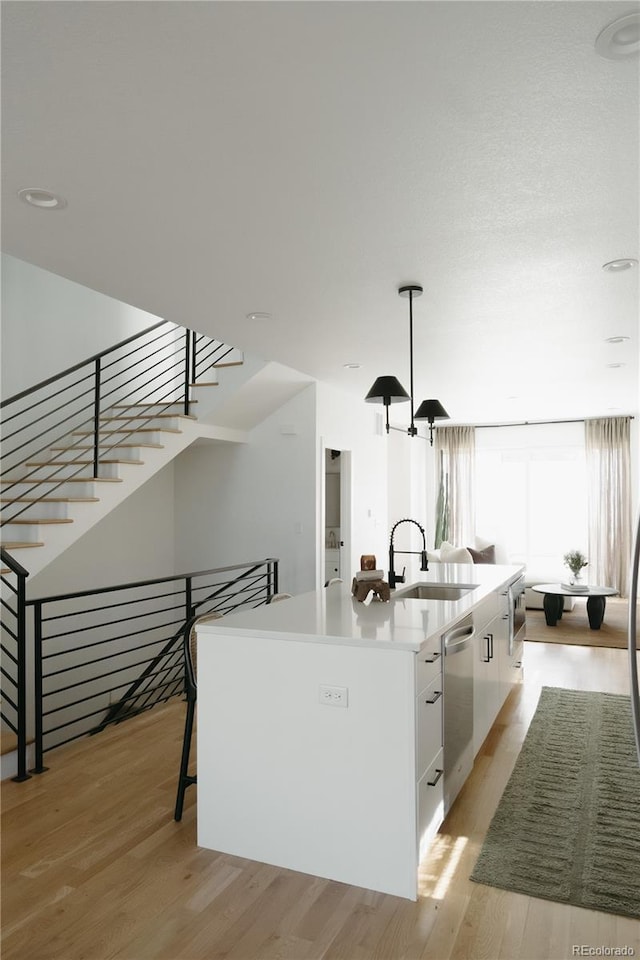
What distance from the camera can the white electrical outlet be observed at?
248 centimetres

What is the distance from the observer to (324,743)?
8.26 feet

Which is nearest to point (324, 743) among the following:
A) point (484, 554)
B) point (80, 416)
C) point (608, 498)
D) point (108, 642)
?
point (108, 642)

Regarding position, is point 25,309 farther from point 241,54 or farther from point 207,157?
point 241,54

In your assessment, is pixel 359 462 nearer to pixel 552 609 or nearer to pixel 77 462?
pixel 552 609

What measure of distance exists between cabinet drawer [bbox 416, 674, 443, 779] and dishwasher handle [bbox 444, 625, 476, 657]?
0.48 feet

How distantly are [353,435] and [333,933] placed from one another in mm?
5764

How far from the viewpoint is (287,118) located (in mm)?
2078

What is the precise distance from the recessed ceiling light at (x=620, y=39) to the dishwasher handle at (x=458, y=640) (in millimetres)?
2117

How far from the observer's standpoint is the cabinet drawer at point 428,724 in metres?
2.43

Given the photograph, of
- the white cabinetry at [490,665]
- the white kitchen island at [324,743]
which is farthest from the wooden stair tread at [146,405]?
the white kitchen island at [324,743]

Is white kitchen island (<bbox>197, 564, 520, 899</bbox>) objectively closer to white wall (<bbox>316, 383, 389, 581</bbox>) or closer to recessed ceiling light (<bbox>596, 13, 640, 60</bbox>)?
recessed ceiling light (<bbox>596, 13, 640, 60</bbox>)

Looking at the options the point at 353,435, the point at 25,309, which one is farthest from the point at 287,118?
the point at 353,435

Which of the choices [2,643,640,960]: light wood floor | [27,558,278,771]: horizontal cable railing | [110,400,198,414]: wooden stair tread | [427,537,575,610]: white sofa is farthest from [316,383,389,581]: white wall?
[2,643,640,960]: light wood floor

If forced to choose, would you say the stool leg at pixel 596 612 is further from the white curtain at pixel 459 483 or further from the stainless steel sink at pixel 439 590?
the stainless steel sink at pixel 439 590
